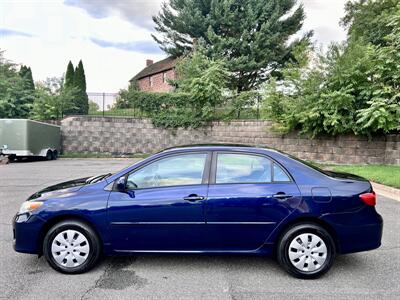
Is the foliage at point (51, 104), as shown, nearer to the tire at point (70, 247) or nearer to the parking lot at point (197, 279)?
the parking lot at point (197, 279)

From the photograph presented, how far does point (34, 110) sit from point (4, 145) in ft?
18.7

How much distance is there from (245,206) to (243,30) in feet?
70.0

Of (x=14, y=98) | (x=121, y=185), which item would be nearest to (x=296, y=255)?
(x=121, y=185)

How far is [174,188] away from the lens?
147 inches

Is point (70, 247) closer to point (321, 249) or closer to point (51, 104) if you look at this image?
point (321, 249)

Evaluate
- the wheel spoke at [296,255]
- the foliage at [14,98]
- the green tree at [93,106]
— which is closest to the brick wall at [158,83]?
the green tree at [93,106]

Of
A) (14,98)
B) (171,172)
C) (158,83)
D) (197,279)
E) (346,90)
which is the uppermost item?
(158,83)

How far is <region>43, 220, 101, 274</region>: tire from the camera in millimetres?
3686

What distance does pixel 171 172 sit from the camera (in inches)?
152

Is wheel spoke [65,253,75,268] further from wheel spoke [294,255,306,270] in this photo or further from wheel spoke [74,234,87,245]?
wheel spoke [294,255,306,270]

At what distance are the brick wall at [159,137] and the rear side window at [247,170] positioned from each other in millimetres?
11783

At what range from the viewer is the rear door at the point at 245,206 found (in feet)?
12.0

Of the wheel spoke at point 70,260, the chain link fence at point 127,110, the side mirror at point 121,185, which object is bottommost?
the wheel spoke at point 70,260

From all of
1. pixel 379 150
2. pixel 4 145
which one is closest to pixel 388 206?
pixel 379 150
